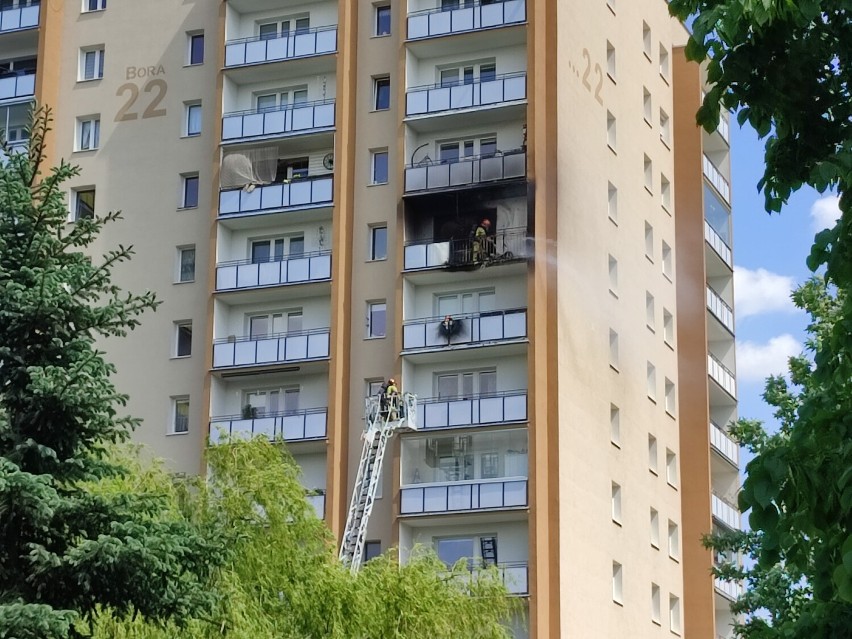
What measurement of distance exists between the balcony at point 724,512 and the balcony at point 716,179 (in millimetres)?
12320

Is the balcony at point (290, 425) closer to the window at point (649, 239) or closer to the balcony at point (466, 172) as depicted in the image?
the balcony at point (466, 172)

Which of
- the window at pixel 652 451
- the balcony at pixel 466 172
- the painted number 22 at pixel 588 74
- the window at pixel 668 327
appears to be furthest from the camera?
the window at pixel 668 327

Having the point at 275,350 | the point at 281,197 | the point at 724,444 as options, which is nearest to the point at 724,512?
the point at 724,444

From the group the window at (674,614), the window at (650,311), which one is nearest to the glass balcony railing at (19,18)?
the window at (650,311)

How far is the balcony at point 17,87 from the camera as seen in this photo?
60812mm

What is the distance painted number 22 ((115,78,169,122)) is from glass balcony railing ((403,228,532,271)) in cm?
1138

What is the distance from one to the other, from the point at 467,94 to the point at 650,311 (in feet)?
39.1

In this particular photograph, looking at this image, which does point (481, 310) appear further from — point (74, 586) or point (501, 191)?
point (74, 586)

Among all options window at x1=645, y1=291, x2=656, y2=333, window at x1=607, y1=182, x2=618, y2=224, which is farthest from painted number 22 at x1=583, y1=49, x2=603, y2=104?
window at x1=645, y1=291, x2=656, y2=333

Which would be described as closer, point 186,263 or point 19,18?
point 186,263

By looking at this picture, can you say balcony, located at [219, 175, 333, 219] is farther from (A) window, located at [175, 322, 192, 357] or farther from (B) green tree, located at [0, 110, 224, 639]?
(B) green tree, located at [0, 110, 224, 639]

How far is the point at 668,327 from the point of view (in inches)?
2501

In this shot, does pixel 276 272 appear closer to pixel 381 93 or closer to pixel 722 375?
pixel 381 93

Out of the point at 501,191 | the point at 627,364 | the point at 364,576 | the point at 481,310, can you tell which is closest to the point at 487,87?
the point at 501,191
